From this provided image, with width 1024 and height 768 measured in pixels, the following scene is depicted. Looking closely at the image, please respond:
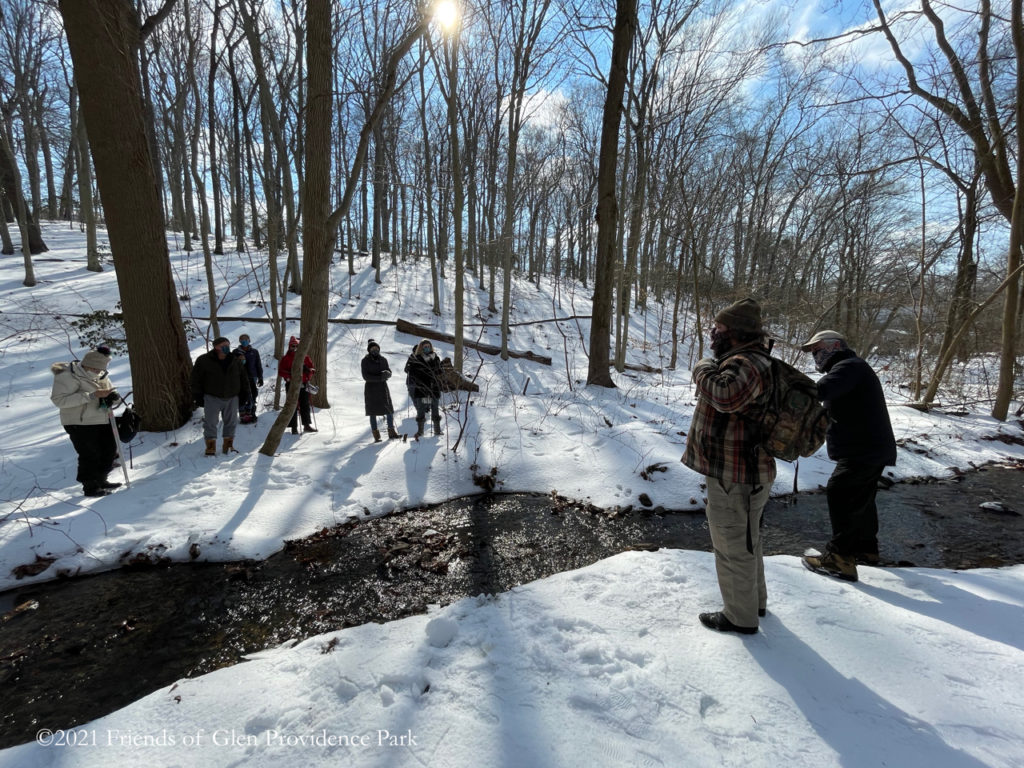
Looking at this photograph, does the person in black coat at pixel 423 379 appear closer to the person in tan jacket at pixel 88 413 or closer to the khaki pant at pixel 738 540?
the person in tan jacket at pixel 88 413

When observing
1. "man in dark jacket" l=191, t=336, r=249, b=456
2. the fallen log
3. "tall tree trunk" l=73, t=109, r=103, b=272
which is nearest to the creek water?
"man in dark jacket" l=191, t=336, r=249, b=456

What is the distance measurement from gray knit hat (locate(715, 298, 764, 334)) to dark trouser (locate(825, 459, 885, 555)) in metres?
1.97

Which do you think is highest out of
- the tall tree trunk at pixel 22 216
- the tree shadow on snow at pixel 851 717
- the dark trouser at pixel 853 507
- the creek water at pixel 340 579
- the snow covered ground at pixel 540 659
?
the tall tree trunk at pixel 22 216

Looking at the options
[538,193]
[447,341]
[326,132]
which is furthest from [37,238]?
[538,193]

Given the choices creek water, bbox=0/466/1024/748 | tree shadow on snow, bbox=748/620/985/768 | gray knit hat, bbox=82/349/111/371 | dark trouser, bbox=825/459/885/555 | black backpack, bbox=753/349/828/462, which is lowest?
creek water, bbox=0/466/1024/748

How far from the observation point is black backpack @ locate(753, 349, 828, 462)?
7.73 feet

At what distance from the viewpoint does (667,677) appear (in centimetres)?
230

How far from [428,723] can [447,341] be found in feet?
47.2

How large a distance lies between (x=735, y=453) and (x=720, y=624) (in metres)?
1.14

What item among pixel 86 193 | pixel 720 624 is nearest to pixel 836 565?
pixel 720 624

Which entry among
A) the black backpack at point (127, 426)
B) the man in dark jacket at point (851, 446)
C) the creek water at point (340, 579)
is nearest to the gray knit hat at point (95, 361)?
the black backpack at point (127, 426)

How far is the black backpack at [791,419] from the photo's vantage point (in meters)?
2.36

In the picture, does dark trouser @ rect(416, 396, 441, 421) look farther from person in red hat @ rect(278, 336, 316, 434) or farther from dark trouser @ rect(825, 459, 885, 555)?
dark trouser @ rect(825, 459, 885, 555)

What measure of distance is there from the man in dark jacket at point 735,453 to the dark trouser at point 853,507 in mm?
1510
